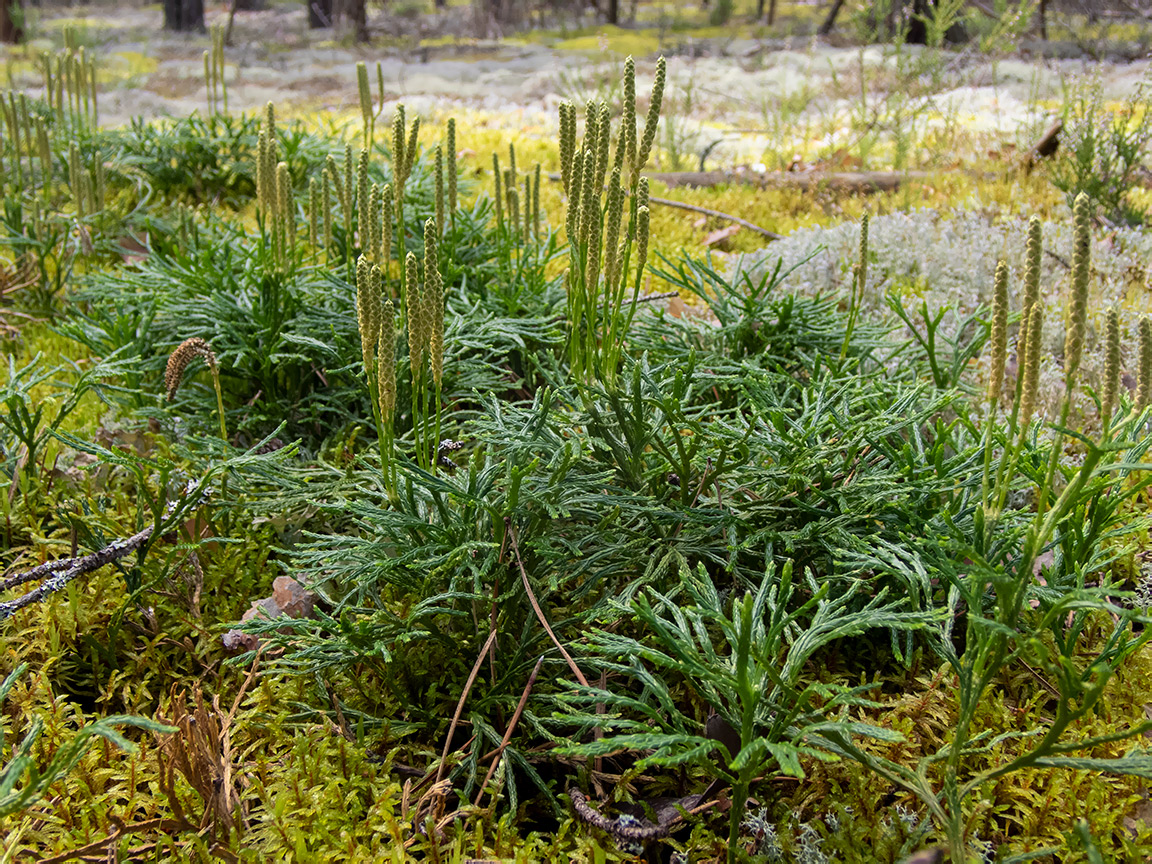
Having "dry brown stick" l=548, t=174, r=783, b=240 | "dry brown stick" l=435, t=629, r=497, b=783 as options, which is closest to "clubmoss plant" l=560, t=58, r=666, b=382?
"dry brown stick" l=435, t=629, r=497, b=783

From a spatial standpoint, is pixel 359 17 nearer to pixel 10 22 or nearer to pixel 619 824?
pixel 10 22

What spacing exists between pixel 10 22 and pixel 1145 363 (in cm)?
2175

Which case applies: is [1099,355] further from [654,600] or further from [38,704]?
[38,704]

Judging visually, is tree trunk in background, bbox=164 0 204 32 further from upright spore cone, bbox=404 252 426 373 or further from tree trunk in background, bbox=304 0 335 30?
upright spore cone, bbox=404 252 426 373

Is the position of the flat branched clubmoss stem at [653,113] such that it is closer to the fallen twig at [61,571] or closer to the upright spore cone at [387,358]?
the upright spore cone at [387,358]

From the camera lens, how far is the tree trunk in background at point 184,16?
22656 millimetres

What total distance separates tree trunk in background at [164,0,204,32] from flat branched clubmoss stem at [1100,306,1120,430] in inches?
1047

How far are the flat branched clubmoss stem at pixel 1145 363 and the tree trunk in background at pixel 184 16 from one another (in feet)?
87.1

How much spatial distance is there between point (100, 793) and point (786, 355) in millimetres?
1966

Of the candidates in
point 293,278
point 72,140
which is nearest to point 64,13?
point 72,140

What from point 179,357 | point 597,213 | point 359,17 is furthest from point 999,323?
point 359,17

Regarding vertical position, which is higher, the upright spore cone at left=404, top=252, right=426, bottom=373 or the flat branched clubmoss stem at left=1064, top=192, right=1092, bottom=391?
the flat branched clubmoss stem at left=1064, top=192, right=1092, bottom=391

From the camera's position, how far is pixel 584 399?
5.44ft

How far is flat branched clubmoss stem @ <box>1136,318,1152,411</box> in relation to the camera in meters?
1.17
